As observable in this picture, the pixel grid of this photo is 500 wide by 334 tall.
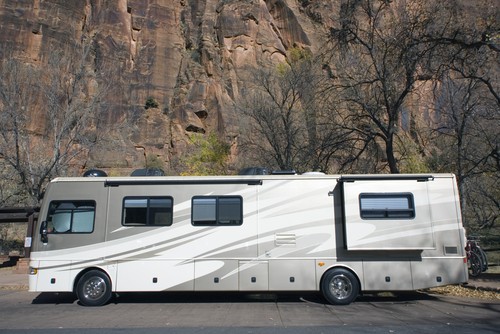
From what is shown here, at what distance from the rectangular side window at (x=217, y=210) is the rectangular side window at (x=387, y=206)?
3036 millimetres

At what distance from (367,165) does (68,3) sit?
5048 cm

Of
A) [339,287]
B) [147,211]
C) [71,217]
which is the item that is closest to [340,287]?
[339,287]

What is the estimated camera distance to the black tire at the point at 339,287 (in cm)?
950

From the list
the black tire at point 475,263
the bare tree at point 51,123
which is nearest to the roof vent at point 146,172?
the black tire at point 475,263

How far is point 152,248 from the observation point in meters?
9.72

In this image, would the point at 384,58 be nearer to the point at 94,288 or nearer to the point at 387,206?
the point at 387,206

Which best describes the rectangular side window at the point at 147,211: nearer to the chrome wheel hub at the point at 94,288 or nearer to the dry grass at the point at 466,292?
the chrome wheel hub at the point at 94,288

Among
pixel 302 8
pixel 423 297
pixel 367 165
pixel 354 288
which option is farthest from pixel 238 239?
pixel 302 8

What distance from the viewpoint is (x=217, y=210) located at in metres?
9.89

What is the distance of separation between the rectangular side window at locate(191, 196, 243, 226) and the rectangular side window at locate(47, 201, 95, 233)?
2.60 metres

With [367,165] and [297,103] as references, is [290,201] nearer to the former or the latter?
[367,165]

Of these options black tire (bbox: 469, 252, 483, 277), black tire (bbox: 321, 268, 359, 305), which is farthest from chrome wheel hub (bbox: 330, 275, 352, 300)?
black tire (bbox: 469, 252, 483, 277)

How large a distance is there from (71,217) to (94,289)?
1864mm

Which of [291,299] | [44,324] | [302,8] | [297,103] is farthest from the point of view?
[302,8]
